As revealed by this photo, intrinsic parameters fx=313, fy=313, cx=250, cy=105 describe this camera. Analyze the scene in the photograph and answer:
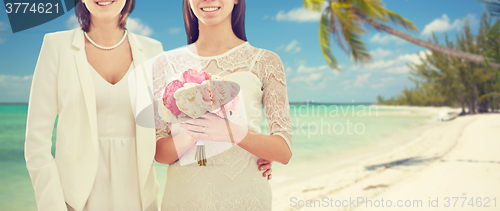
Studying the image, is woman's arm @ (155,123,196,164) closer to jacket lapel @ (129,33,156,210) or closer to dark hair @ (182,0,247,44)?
jacket lapel @ (129,33,156,210)

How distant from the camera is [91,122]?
153cm

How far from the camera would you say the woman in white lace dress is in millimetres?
1642

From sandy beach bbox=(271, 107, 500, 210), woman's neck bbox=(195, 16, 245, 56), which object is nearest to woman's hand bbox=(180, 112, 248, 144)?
woman's neck bbox=(195, 16, 245, 56)

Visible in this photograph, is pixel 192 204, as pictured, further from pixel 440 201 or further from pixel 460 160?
pixel 460 160

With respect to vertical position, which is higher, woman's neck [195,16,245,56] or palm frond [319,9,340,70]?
palm frond [319,9,340,70]

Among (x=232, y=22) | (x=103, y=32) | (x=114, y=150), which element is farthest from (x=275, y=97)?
(x=103, y=32)

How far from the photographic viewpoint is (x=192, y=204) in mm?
1669

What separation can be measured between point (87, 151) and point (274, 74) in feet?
3.41

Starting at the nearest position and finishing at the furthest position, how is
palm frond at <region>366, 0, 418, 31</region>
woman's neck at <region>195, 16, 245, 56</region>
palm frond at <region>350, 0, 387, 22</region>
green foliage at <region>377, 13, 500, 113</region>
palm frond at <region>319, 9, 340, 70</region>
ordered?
woman's neck at <region>195, 16, 245, 56</region>, palm frond at <region>350, 0, 387, 22</region>, palm frond at <region>366, 0, 418, 31</region>, palm frond at <region>319, 9, 340, 70</region>, green foliage at <region>377, 13, 500, 113</region>

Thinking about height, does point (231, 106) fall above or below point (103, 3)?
below

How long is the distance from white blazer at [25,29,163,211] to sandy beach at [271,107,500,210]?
4755mm

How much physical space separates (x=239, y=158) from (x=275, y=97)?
38cm

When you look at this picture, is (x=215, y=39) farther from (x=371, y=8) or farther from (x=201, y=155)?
(x=371, y=8)

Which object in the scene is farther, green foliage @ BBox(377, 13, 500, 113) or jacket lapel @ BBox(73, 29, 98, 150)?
green foliage @ BBox(377, 13, 500, 113)
